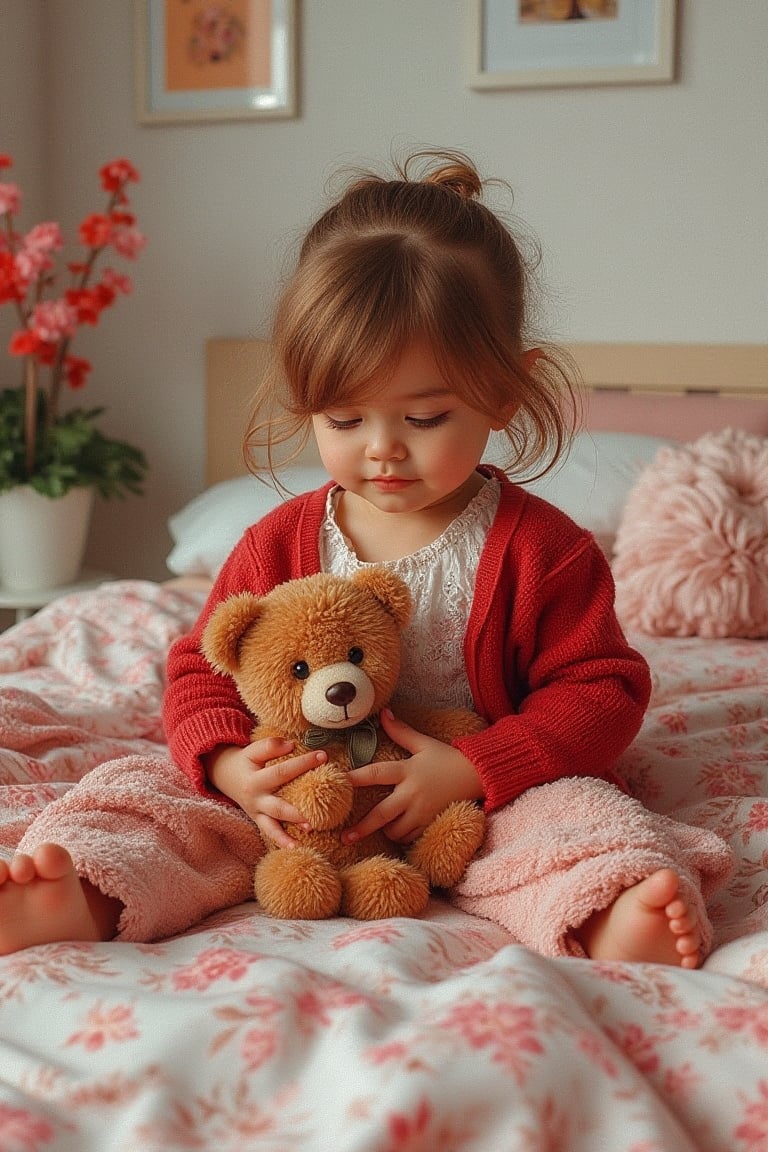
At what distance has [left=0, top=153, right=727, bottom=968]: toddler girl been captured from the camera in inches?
37.5

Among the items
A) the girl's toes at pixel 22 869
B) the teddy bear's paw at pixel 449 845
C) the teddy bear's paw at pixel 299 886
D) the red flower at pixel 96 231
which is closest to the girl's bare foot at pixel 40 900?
the girl's toes at pixel 22 869

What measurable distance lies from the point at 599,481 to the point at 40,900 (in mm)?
1454

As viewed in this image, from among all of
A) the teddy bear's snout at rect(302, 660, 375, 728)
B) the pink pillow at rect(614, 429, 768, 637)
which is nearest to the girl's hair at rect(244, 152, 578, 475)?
the teddy bear's snout at rect(302, 660, 375, 728)

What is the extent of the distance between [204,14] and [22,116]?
0.47 meters

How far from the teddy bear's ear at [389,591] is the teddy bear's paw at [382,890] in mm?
201

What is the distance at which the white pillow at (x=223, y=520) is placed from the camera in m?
2.27

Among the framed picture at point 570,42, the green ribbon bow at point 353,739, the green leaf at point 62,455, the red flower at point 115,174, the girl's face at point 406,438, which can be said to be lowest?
the green ribbon bow at point 353,739

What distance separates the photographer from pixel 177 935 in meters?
1.00

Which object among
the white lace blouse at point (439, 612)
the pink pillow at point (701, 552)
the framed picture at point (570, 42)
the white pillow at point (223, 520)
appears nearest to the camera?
the white lace blouse at point (439, 612)

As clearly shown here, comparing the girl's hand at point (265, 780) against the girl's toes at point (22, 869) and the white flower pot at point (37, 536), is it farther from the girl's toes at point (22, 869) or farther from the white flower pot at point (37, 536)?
the white flower pot at point (37, 536)

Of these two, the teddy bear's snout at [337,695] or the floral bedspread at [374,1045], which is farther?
the teddy bear's snout at [337,695]

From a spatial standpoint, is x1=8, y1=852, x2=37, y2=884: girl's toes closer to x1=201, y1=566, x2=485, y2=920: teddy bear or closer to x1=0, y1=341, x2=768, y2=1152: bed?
x1=0, y1=341, x2=768, y2=1152: bed

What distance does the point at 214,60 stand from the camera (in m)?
2.83

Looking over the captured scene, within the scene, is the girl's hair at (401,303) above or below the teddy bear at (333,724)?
above
